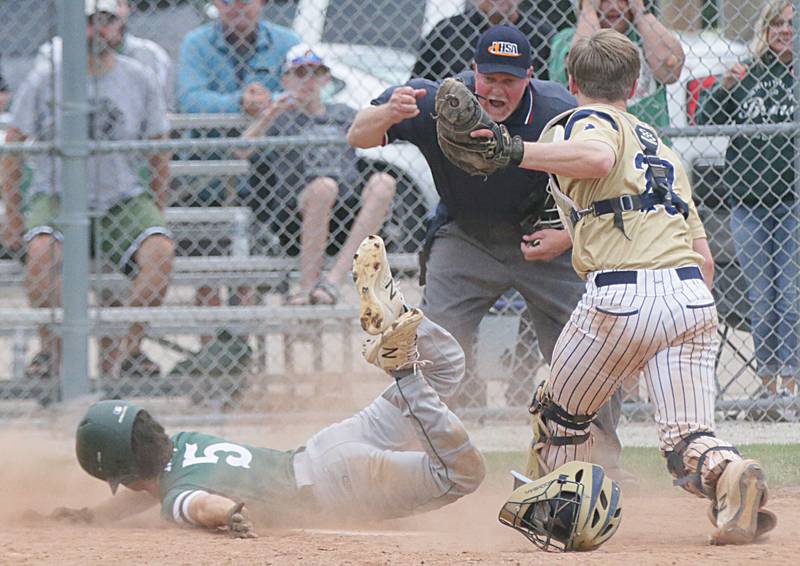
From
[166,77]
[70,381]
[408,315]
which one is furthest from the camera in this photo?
[166,77]

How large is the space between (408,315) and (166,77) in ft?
14.9

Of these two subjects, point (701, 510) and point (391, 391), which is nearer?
point (391, 391)

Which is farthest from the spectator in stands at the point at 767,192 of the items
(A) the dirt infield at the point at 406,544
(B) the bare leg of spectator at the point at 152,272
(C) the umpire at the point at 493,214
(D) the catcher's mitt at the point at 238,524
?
(D) the catcher's mitt at the point at 238,524

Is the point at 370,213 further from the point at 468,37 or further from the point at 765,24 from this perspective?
the point at 765,24

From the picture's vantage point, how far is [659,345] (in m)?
3.94

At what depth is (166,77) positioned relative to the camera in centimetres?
809

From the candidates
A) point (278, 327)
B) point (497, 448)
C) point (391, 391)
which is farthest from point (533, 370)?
point (391, 391)

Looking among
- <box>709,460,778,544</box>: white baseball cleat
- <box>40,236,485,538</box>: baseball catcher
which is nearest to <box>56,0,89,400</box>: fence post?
<box>40,236,485,538</box>: baseball catcher

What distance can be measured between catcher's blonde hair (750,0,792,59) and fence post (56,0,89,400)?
372 centimetres

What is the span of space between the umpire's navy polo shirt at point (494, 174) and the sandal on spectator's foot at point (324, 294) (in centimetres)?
186

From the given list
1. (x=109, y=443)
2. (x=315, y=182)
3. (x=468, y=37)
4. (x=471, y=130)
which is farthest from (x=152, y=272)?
(x=471, y=130)

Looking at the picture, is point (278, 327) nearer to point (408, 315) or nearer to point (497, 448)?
point (497, 448)

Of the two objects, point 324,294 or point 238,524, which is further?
point 324,294

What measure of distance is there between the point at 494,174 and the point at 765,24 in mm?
2281
